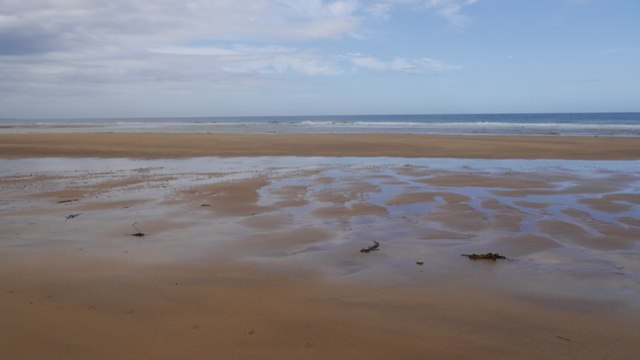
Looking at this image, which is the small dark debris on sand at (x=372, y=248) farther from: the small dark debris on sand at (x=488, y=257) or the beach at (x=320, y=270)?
the small dark debris on sand at (x=488, y=257)

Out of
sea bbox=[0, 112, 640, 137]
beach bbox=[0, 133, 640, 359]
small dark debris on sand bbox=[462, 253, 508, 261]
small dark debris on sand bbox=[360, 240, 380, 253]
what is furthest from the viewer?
sea bbox=[0, 112, 640, 137]

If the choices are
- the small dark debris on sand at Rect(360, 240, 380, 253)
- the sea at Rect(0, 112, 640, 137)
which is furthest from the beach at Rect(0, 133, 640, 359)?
the sea at Rect(0, 112, 640, 137)

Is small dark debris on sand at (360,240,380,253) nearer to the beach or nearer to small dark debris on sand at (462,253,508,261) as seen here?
the beach

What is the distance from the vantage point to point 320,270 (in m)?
5.39

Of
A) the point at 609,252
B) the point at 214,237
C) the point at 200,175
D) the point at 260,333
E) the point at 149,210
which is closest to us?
the point at 260,333

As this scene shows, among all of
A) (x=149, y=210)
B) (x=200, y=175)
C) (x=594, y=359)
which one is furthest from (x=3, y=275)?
(x=200, y=175)

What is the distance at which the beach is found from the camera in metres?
3.67

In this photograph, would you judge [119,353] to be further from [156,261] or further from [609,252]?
[609,252]

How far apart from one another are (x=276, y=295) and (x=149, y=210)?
16.6ft

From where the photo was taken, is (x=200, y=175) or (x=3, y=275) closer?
(x=3, y=275)

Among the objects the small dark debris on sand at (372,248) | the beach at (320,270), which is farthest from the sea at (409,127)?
the small dark debris on sand at (372,248)

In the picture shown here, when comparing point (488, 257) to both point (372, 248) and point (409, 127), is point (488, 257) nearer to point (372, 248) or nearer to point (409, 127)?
point (372, 248)

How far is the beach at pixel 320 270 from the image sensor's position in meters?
3.67

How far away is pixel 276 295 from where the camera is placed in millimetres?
4609
